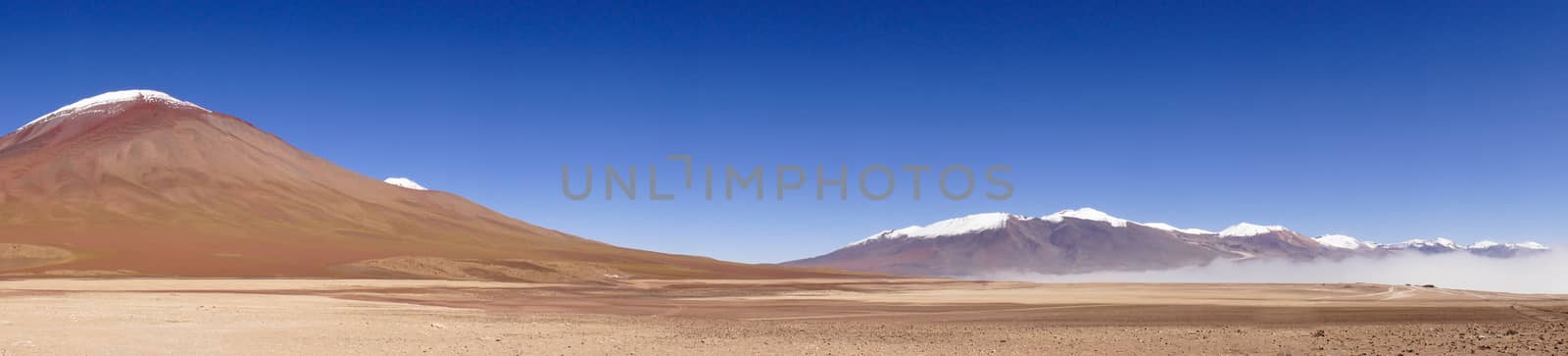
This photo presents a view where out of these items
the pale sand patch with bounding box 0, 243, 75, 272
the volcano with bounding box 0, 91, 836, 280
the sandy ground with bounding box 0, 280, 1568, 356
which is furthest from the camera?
the volcano with bounding box 0, 91, 836, 280

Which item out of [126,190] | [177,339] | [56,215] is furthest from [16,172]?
[177,339]

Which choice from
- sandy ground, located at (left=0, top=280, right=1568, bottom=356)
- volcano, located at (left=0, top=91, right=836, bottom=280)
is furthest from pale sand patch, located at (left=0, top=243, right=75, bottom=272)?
sandy ground, located at (left=0, top=280, right=1568, bottom=356)

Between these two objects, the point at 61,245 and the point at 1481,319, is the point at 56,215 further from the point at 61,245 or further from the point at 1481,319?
the point at 1481,319

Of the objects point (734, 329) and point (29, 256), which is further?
point (29, 256)

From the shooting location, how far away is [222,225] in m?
137

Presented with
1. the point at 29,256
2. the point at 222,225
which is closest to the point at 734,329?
the point at 29,256

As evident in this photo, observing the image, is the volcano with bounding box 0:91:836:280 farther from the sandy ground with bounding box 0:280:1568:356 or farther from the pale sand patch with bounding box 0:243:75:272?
the sandy ground with bounding box 0:280:1568:356

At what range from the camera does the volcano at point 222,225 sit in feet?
320

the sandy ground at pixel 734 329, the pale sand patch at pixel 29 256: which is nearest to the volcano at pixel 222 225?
A: the pale sand patch at pixel 29 256

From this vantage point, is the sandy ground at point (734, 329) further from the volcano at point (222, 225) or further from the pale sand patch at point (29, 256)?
the volcano at point (222, 225)

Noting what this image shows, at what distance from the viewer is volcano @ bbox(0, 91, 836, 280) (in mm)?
97562

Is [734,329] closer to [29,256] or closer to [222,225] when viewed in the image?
[29,256]

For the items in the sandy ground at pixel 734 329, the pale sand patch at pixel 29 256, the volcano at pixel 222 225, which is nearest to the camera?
the sandy ground at pixel 734 329

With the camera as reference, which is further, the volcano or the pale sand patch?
the volcano
